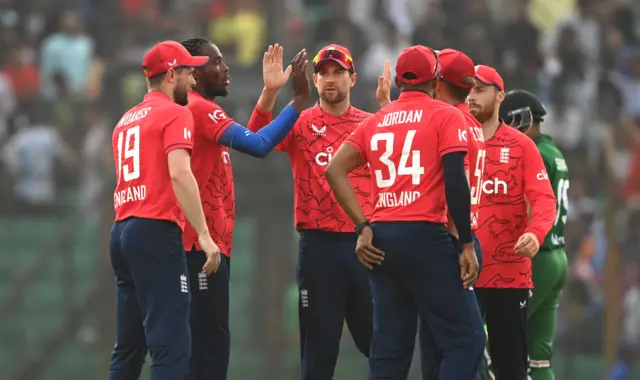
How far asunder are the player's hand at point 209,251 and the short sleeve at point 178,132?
21.0 inches

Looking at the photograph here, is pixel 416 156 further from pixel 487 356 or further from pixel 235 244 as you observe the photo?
pixel 235 244

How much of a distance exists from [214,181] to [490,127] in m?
1.96

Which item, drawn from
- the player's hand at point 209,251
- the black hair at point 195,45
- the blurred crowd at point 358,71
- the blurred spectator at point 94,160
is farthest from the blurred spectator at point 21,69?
the player's hand at point 209,251

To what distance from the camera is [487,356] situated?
30.3ft

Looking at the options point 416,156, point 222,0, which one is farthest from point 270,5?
point 416,156

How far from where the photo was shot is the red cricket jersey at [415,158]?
739 centimetres

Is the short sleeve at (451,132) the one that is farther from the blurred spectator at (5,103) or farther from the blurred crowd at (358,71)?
the blurred spectator at (5,103)

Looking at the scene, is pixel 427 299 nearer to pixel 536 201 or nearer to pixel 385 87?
pixel 536 201

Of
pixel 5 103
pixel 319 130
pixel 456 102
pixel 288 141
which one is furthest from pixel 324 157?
pixel 5 103

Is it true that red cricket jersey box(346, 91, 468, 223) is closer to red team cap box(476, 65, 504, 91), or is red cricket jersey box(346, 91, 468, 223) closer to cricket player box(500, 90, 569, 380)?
red team cap box(476, 65, 504, 91)

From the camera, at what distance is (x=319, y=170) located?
28.1 feet

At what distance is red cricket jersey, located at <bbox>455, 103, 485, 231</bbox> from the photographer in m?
7.68

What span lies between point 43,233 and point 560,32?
7109 millimetres

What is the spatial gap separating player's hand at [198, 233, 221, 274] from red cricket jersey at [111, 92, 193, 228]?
0.67 ft
